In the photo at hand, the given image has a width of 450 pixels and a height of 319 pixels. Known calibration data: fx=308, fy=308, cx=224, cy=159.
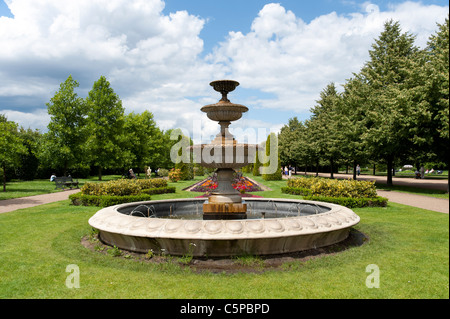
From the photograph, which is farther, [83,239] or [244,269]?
[83,239]

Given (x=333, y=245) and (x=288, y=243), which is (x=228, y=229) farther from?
(x=333, y=245)

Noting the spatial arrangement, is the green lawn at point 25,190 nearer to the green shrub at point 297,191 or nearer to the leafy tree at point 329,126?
the green shrub at point 297,191

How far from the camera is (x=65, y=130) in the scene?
2747 centimetres

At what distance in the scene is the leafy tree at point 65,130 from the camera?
27297 mm

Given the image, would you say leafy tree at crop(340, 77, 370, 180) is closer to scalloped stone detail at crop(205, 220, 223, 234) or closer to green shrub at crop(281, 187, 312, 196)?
green shrub at crop(281, 187, 312, 196)

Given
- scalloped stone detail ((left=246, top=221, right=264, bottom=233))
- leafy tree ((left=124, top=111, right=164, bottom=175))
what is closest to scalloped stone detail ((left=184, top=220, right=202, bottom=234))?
scalloped stone detail ((left=246, top=221, right=264, bottom=233))

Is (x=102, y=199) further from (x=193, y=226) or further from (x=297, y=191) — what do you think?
(x=297, y=191)

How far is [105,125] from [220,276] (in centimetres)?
3221

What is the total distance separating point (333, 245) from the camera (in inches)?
283

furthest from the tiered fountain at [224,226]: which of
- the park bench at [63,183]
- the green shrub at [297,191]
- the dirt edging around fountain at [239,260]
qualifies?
the park bench at [63,183]

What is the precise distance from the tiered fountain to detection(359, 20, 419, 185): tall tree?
15891mm

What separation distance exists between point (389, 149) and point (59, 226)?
22.4 meters

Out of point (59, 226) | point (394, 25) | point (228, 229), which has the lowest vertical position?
point (59, 226)

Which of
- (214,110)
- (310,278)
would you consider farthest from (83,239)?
(310,278)
